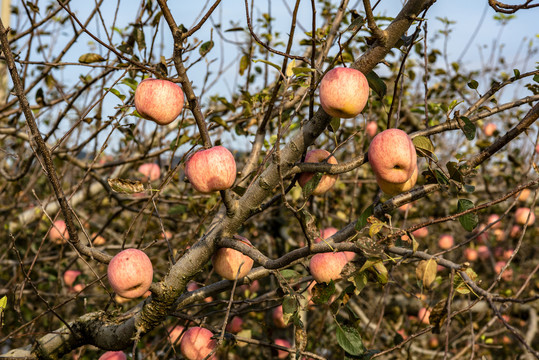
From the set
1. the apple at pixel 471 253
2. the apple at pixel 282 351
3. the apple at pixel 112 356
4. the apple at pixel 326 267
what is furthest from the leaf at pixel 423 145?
the apple at pixel 471 253

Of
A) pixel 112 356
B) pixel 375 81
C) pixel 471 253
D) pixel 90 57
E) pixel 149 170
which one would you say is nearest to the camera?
pixel 375 81

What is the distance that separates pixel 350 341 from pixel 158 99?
0.86m

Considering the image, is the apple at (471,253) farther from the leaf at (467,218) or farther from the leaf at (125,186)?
the leaf at (125,186)

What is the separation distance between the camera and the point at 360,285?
109 cm

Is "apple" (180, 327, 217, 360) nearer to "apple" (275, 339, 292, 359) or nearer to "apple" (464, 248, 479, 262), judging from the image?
"apple" (275, 339, 292, 359)

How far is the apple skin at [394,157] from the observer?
1137 mm

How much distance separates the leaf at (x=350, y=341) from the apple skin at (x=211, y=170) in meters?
0.54

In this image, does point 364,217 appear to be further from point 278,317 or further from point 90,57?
point 278,317

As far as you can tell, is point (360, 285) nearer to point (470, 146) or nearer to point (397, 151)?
point (397, 151)

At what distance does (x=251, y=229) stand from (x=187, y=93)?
2.24 meters

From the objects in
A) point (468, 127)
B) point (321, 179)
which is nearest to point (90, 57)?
point (321, 179)

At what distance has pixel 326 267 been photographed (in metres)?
1.35

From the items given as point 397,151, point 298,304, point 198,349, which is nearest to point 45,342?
point 198,349

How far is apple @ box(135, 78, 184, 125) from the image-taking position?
1187 mm
